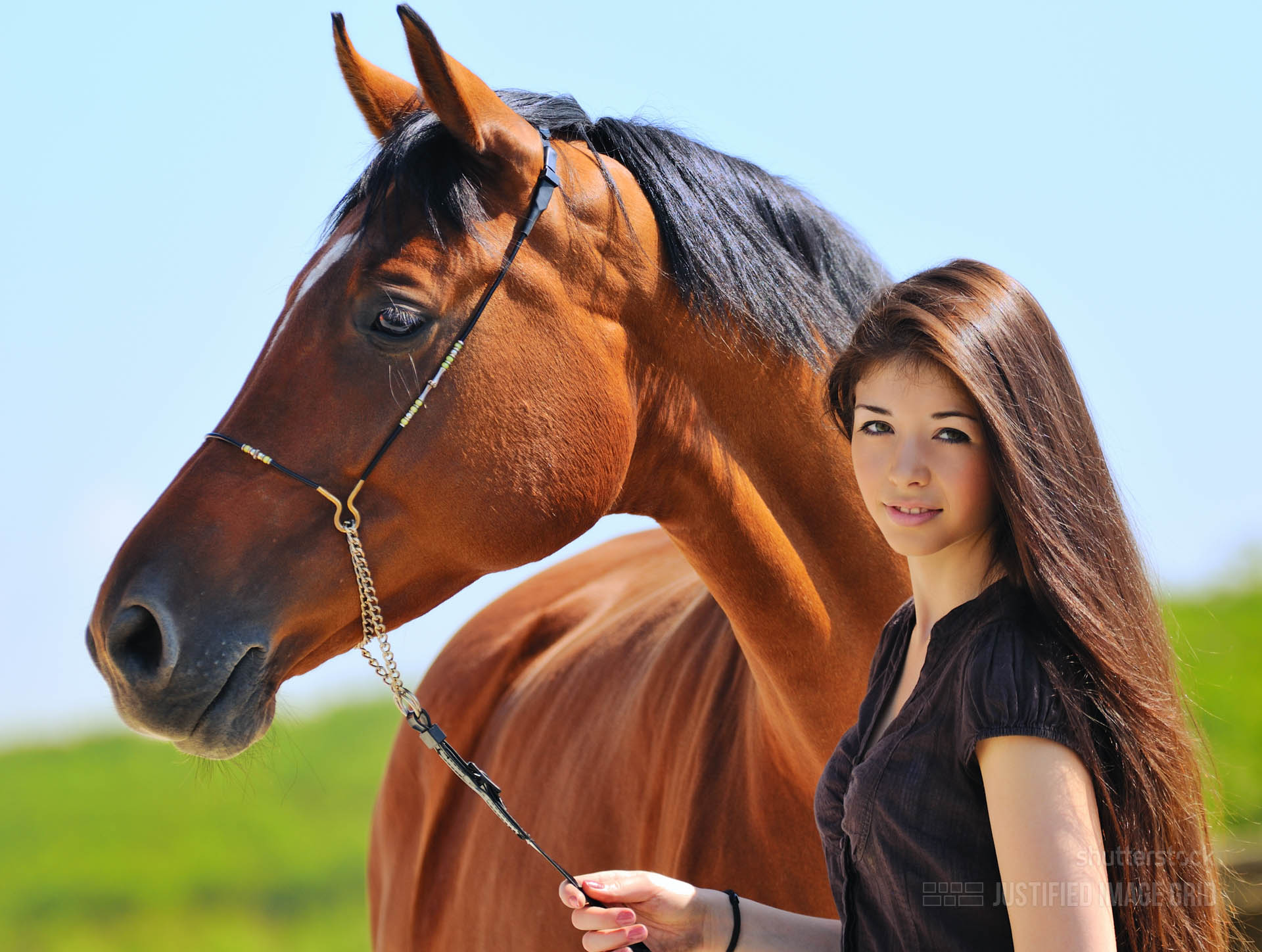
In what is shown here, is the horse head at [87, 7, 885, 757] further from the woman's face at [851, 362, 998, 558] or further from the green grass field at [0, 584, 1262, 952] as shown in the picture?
A: the green grass field at [0, 584, 1262, 952]

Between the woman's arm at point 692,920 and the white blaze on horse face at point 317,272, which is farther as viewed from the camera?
the white blaze on horse face at point 317,272

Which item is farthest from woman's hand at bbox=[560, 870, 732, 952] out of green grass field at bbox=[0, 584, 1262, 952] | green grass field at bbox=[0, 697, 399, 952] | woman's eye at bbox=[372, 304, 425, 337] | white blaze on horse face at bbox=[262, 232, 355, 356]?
green grass field at bbox=[0, 584, 1262, 952]

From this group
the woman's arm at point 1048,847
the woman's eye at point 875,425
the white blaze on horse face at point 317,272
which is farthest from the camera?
the white blaze on horse face at point 317,272

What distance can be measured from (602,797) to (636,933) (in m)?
1.18

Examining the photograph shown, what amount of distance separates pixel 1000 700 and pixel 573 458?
3.09 feet

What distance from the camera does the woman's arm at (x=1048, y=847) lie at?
1.07 metres

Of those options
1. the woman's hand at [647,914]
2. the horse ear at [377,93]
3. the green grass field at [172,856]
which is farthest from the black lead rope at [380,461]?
the green grass field at [172,856]

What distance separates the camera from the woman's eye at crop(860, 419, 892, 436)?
4.65 feet

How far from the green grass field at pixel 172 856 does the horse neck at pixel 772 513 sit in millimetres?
7674

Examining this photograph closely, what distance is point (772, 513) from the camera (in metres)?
2.09

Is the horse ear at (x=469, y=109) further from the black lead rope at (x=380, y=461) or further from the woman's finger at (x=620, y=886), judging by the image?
the woman's finger at (x=620, y=886)

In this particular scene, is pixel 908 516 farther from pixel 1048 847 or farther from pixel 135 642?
pixel 135 642

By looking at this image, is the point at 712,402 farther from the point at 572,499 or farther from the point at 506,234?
the point at 506,234

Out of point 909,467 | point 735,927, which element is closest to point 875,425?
point 909,467
